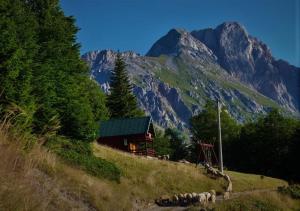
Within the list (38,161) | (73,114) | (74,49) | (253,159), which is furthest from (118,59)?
(38,161)

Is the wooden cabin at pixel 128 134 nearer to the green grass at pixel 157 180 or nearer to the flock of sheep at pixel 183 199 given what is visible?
the green grass at pixel 157 180

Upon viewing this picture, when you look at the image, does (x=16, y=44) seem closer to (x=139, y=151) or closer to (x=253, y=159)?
(x=139, y=151)

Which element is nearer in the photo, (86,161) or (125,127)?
(86,161)

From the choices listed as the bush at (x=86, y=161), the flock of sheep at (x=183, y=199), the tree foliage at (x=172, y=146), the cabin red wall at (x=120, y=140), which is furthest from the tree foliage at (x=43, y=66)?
the tree foliage at (x=172, y=146)

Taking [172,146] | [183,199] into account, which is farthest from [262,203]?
[172,146]

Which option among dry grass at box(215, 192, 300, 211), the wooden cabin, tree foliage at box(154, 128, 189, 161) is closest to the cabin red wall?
the wooden cabin

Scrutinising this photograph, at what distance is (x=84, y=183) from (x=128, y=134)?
3781 centimetres

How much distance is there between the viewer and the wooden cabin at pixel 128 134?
56594mm

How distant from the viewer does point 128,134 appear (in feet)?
188

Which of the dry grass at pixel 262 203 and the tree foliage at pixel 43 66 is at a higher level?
the tree foliage at pixel 43 66

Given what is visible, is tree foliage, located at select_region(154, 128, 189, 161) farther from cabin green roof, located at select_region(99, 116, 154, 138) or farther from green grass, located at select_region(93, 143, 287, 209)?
green grass, located at select_region(93, 143, 287, 209)

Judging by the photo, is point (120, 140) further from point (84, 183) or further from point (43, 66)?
point (84, 183)

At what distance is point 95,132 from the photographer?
38.8 m

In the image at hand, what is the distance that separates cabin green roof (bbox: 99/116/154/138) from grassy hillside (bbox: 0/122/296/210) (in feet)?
53.1
